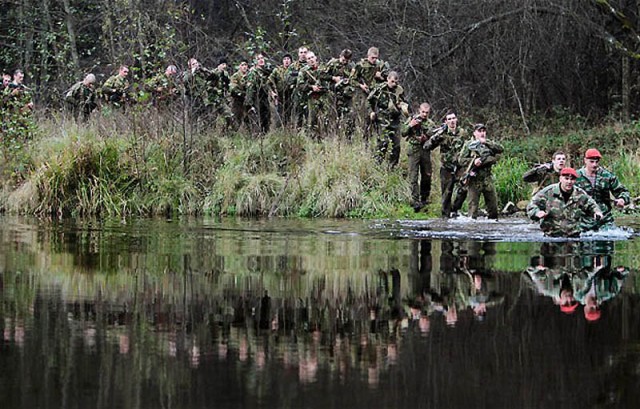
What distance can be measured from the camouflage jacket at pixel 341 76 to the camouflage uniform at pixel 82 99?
603cm

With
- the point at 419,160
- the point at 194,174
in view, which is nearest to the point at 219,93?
the point at 194,174

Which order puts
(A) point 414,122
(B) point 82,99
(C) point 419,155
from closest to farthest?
(A) point 414,122, (C) point 419,155, (B) point 82,99

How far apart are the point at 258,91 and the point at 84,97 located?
4.82 meters

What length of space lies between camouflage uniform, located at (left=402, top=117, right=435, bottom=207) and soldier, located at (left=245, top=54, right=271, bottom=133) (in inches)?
162

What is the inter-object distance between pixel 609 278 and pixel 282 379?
616cm

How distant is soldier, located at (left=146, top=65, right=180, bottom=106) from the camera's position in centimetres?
2569

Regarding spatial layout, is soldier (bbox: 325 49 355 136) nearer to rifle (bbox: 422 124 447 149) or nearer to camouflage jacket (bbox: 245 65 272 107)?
camouflage jacket (bbox: 245 65 272 107)

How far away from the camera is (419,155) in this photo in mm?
23453

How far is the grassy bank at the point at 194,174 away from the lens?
77.6 ft

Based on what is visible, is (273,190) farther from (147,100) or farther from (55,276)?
(55,276)

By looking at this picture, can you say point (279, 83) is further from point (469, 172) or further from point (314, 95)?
point (469, 172)

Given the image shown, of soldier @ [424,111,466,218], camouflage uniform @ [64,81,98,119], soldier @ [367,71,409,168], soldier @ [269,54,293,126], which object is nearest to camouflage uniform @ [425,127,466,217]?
soldier @ [424,111,466,218]

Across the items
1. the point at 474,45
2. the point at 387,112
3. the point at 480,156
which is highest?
the point at 474,45

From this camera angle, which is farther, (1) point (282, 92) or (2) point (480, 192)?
(1) point (282, 92)
